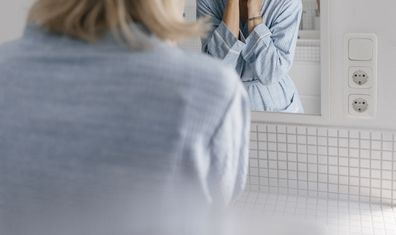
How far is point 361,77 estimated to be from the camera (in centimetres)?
131

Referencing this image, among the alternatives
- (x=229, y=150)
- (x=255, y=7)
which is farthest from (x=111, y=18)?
(x=255, y=7)

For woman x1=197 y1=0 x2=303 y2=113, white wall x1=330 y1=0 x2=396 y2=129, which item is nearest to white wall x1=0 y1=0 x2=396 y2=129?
white wall x1=330 y1=0 x2=396 y2=129

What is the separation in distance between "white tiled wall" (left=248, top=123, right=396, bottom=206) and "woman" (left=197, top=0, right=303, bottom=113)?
0.09 m

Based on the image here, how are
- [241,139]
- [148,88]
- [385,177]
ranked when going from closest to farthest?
[148,88] < [241,139] < [385,177]

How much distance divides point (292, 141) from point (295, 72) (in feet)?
0.69

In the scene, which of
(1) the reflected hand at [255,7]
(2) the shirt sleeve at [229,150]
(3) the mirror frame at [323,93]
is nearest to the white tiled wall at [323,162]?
(3) the mirror frame at [323,93]

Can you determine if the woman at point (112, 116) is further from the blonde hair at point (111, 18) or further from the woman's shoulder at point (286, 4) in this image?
the woman's shoulder at point (286, 4)

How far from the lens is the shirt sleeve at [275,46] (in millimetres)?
1342

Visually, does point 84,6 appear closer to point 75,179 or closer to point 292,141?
point 75,179

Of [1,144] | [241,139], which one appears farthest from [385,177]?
[1,144]

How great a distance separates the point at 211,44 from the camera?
1431 mm

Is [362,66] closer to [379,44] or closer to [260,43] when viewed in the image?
[379,44]

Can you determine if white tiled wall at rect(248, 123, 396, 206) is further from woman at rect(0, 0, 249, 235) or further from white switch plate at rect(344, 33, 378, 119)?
woman at rect(0, 0, 249, 235)

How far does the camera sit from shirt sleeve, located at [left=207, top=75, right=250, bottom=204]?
66cm
